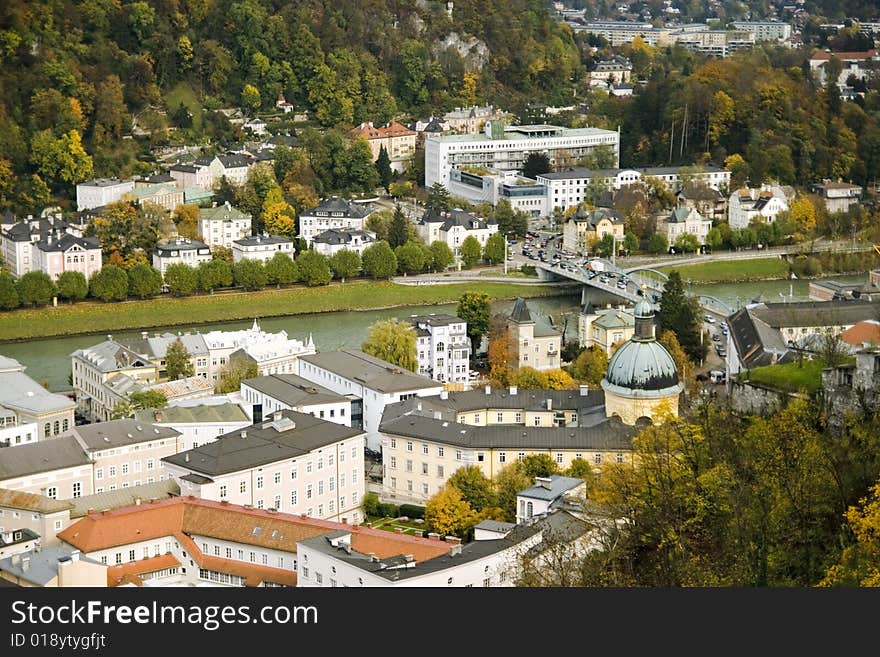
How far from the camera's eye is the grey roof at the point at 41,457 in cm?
1468

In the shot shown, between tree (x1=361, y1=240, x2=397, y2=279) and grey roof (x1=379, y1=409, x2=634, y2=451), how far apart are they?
10304 mm

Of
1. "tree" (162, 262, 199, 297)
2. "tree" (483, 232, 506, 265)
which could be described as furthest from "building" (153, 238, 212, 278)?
"tree" (483, 232, 506, 265)

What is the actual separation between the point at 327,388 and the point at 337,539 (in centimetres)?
571

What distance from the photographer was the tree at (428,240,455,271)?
26.7m

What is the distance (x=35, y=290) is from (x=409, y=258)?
546 centimetres

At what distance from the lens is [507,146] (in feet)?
110

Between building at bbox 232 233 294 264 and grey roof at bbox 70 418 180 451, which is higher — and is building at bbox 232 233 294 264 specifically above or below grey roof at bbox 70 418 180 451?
below

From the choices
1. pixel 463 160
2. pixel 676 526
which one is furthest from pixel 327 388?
pixel 463 160

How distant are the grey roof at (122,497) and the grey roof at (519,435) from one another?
2139 millimetres

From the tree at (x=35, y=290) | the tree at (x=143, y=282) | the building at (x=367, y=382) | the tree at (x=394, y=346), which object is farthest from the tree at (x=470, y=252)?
the building at (x=367, y=382)

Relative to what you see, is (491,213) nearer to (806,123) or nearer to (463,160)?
(463,160)

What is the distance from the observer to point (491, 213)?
29344 mm

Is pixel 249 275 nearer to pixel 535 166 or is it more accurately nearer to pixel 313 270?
pixel 313 270

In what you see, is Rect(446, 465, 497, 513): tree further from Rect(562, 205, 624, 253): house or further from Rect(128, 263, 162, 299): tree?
Rect(562, 205, 624, 253): house
